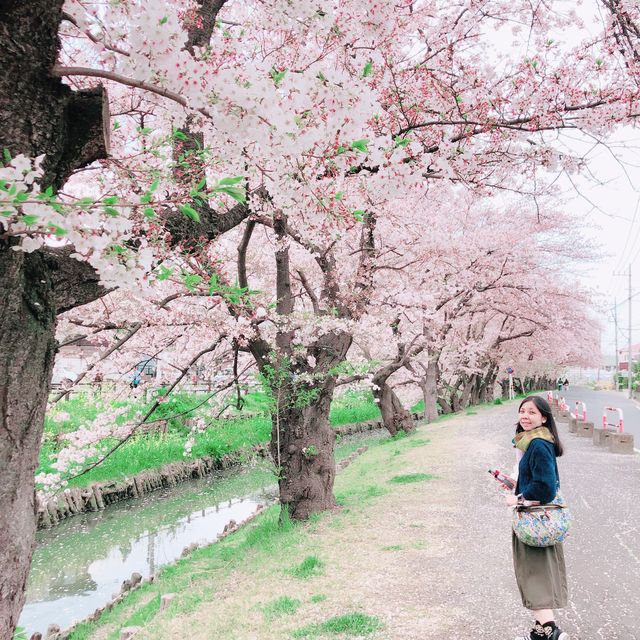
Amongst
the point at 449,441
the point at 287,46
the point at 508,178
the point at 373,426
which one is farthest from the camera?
the point at 373,426

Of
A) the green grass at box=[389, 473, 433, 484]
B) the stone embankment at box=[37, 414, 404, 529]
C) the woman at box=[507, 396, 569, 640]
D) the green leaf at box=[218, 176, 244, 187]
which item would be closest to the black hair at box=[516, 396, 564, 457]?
the woman at box=[507, 396, 569, 640]

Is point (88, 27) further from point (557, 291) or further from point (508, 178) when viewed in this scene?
point (557, 291)

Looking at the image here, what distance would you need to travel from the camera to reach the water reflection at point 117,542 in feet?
25.3

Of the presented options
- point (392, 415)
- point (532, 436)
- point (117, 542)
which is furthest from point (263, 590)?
point (392, 415)

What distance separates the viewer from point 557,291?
68.4 feet

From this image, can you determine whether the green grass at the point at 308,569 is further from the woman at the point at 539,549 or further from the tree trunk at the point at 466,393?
the tree trunk at the point at 466,393

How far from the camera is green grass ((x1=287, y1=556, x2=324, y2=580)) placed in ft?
18.4

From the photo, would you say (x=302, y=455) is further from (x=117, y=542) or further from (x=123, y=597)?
(x=117, y=542)

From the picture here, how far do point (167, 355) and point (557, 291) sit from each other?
50.3 ft

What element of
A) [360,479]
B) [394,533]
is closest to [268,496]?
[360,479]

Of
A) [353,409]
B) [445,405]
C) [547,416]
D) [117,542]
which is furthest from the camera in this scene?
[445,405]

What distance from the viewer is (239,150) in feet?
8.78

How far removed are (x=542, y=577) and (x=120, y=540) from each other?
8.94 metres

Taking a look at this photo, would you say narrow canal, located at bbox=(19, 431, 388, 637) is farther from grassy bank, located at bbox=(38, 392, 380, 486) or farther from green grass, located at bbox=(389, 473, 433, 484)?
green grass, located at bbox=(389, 473, 433, 484)
